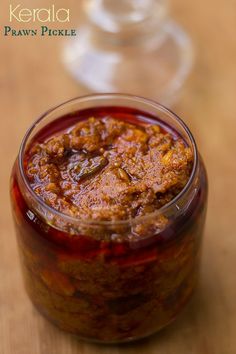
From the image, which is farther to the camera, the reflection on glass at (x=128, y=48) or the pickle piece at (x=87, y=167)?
the reflection on glass at (x=128, y=48)

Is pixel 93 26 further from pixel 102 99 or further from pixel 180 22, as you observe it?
pixel 102 99

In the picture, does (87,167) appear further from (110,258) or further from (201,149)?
(201,149)

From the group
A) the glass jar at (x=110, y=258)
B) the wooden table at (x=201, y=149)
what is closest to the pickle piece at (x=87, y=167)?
the glass jar at (x=110, y=258)

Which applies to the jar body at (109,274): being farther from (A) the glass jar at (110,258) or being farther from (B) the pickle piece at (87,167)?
(B) the pickle piece at (87,167)

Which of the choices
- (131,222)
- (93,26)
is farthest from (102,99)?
(93,26)

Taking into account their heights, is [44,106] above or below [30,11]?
below

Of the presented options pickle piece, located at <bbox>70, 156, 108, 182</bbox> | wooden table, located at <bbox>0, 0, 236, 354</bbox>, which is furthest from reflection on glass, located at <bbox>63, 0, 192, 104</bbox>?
pickle piece, located at <bbox>70, 156, 108, 182</bbox>

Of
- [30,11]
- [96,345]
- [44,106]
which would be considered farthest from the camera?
[30,11]
